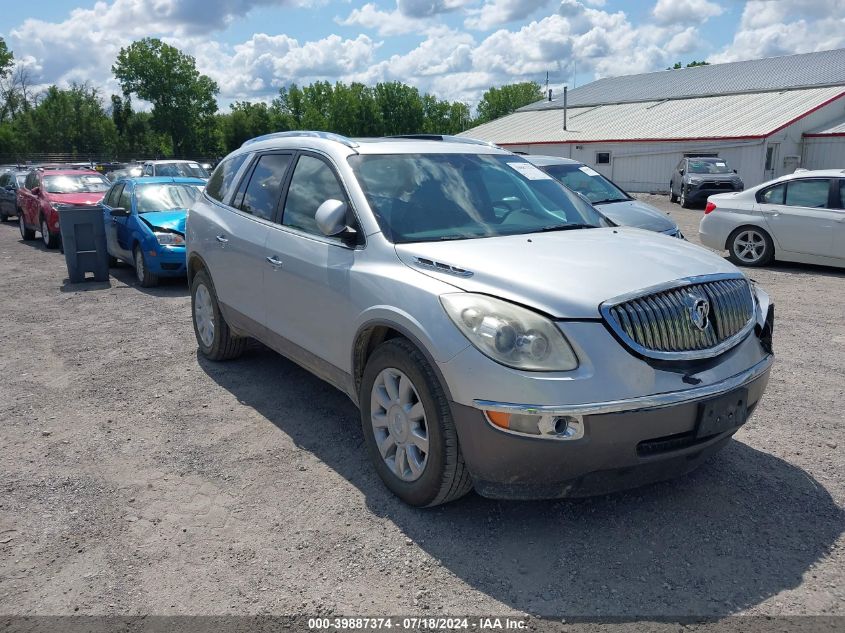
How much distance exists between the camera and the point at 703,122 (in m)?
34.5

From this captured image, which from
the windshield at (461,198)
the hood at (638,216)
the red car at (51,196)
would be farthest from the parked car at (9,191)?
the windshield at (461,198)

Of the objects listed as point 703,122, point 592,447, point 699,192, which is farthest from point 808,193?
point 703,122

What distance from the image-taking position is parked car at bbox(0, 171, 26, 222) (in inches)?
816

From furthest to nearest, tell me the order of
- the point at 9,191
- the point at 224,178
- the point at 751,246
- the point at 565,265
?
the point at 9,191 → the point at 751,246 → the point at 224,178 → the point at 565,265

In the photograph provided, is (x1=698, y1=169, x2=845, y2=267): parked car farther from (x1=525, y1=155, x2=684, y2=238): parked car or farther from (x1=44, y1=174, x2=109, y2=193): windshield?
(x1=44, y1=174, x2=109, y2=193): windshield

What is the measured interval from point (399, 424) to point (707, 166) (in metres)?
24.1

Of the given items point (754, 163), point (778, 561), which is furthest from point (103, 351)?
point (754, 163)

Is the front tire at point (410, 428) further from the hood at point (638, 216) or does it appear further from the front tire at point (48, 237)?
the front tire at point (48, 237)

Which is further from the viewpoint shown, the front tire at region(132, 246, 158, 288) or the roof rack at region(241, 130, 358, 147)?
the front tire at region(132, 246, 158, 288)

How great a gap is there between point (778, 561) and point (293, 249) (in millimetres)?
3098

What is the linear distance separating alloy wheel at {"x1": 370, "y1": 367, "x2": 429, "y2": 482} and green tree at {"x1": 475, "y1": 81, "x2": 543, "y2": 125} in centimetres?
11514

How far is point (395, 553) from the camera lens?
3283mm

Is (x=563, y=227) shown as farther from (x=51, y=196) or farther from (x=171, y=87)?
(x=171, y=87)

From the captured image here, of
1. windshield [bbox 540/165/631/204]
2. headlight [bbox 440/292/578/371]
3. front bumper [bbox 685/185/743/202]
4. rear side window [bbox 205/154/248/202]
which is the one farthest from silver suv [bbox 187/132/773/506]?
front bumper [bbox 685/185/743/202]
